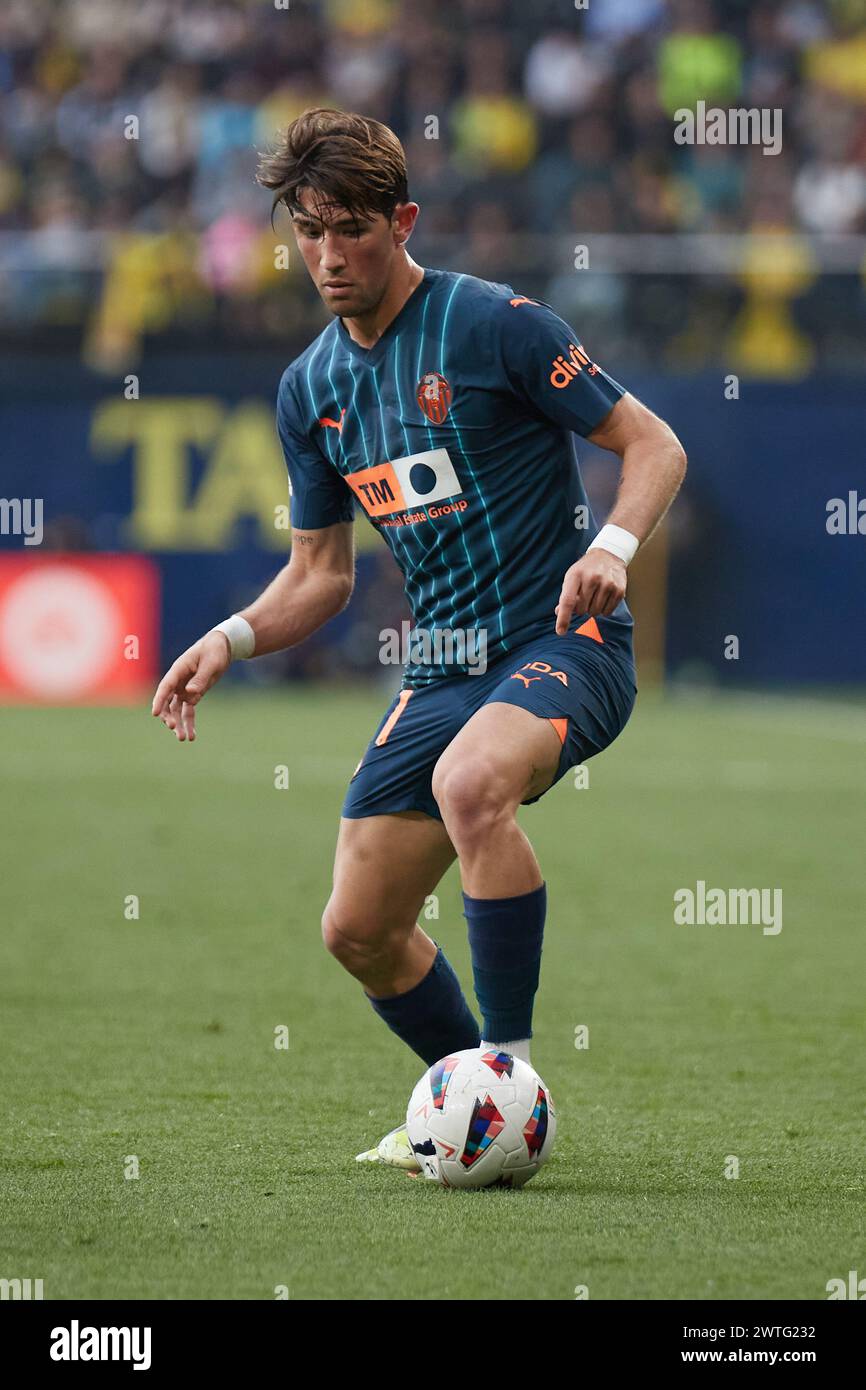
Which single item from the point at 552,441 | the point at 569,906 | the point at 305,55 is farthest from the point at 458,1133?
the point at 305,55

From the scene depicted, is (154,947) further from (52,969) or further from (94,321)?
(94,321)

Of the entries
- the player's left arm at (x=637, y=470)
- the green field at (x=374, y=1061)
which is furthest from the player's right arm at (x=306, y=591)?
the green field at (x=374, y=1061)

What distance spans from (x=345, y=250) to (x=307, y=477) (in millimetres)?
668

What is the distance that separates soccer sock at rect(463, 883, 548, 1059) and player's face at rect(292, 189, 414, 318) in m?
1.23

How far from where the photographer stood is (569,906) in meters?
8.23

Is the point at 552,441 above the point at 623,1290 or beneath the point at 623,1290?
above

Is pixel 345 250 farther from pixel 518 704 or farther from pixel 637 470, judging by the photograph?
pixel 518 704

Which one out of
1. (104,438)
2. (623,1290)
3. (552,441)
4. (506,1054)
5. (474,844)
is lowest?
(623,1290)

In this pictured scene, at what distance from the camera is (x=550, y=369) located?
14.2ft

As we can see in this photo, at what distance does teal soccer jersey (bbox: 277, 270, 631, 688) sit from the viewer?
Answer: 14.5ft

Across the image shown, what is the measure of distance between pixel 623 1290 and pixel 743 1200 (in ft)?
2.48

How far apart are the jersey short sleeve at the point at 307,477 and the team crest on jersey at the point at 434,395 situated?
36 centimetres

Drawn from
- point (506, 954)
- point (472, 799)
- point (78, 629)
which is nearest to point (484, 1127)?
point (506, 954)

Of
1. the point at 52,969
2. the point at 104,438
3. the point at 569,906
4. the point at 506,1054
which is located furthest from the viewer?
the point at 104,438
